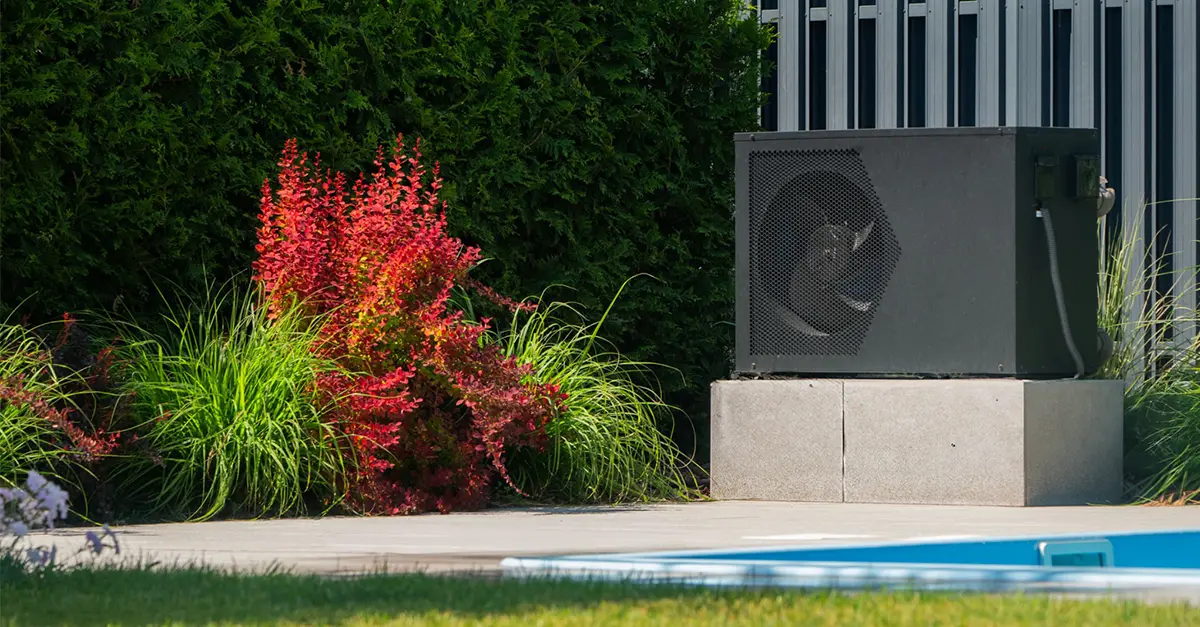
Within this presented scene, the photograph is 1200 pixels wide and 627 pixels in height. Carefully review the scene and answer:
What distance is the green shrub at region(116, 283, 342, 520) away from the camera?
6.99 meters

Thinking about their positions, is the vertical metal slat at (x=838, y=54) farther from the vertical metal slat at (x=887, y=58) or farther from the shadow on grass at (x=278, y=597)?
the shadow on grass at (x=278, y=597)

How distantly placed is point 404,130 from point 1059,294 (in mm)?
2979

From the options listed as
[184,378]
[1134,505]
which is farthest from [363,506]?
[1134,505]

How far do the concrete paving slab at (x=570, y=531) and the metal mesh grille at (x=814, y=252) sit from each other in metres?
0.82

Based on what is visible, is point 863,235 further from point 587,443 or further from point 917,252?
point 587,443

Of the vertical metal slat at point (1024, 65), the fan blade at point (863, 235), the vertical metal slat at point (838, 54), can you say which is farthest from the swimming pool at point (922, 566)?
the vertical metal slat at point (838, 54)

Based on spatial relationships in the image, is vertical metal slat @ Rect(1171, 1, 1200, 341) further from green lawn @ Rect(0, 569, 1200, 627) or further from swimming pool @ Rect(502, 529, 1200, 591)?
→ green lawn @ Rect(0, 569, 1200, 627)

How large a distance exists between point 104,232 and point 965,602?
4749mm

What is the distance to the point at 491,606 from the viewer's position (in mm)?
3766

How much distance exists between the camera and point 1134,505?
800 cm

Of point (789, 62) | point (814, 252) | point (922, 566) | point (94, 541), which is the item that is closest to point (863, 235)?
point (814, 252)

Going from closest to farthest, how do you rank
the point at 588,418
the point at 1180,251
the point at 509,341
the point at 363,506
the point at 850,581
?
the point at 850,581
the point at 363,506
the point at 588,418
the point at 509,341
the point at 1180,251

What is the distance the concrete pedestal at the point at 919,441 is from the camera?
784cm

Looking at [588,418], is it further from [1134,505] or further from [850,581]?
[850,581]
